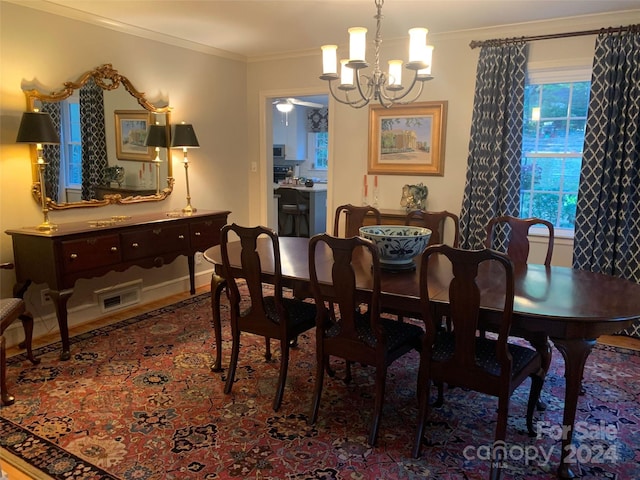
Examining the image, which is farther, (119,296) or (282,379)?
(119,296)

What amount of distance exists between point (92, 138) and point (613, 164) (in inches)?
161

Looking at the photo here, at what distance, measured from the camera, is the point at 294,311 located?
2.81 metres

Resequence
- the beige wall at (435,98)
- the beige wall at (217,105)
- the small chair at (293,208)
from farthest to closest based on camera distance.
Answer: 1. the small chair at (293,208)
2. the beige wall at (435,98)
3. the beige wall at (217,105)

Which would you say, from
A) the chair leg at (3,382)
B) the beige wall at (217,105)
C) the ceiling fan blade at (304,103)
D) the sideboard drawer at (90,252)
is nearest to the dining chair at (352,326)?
the chair leg at (3,382)

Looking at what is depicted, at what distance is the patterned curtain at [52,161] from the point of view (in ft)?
11.7

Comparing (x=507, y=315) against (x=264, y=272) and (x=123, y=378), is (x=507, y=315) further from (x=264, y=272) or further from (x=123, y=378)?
(x=123, y=378)

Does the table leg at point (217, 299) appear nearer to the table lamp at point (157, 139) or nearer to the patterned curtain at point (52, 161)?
the patterned curtain at point (52, 161)

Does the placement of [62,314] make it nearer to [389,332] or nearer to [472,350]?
[389,332]

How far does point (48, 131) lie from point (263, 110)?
262cm

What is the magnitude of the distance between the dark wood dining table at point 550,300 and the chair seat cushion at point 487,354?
109 mm

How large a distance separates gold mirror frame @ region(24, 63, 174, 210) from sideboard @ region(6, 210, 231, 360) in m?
0.20

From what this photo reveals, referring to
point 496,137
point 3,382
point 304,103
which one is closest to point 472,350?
point 3,382

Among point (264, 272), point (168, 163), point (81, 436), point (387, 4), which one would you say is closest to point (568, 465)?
point (264, 272)

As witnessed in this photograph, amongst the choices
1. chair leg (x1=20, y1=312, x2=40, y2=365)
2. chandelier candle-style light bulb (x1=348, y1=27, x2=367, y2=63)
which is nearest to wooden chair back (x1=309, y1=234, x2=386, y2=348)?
chandelier candle-style light bulb (x1=348, y1=27, x2=367, y2=63)
